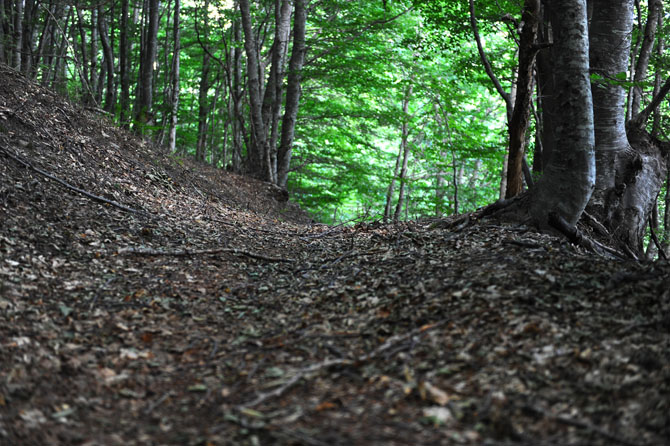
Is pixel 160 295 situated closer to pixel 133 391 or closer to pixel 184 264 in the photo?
pixel 184 264

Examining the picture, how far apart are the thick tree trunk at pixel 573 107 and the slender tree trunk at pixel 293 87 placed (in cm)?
756

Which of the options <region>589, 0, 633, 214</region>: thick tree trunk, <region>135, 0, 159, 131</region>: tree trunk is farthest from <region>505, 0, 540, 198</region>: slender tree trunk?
<region>135, 0, 159, 131</region>: tree trunk

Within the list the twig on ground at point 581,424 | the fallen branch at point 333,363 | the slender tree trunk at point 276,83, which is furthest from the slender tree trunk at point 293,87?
the twig on ground at point 581,424

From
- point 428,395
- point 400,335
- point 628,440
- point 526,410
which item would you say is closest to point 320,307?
point 400,335

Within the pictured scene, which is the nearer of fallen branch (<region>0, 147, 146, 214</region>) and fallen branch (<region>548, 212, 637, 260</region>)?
fallen branch (<region>548, 212, 637, 260</region>)

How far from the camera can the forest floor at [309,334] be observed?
2.18m

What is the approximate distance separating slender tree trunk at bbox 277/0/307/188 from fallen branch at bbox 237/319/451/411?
927 centimetres

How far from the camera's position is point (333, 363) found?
8.82ft

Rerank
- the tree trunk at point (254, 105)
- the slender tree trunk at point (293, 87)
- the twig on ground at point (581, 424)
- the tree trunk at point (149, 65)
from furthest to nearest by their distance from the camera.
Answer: the slender tree trunk at point (293, 87), the tree trunk at point (254, 105), the tree trunk at point (149, 65), the twig on ground at point (581, 424)

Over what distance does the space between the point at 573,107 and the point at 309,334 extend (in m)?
3.14

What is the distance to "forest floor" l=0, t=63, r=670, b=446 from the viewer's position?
218cm

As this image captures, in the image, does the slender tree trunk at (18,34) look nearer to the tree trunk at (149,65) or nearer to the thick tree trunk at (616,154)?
the tree trunk at (149,65)

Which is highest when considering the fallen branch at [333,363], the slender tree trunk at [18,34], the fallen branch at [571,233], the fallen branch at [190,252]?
the slender tree trunk at [18,34]

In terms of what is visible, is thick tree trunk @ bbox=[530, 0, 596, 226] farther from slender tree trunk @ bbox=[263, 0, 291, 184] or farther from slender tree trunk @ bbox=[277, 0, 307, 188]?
slender tree trunk @ bbox=[277, 0, 307, 188]
